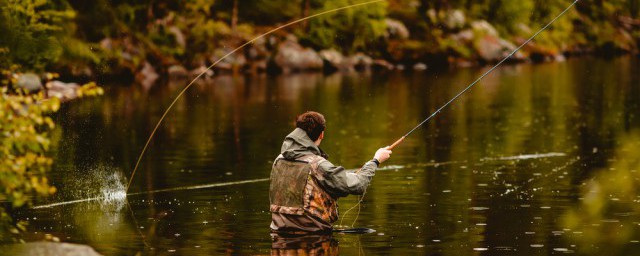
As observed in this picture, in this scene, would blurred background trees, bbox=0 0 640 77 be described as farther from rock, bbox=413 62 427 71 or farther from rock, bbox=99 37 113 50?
rock, bbox=413 62 427 71

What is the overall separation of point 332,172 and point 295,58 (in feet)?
198

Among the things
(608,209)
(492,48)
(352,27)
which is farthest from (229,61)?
(608,209)

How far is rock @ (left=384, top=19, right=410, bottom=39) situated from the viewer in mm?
83250

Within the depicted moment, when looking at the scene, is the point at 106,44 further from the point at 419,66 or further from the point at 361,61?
the point at 419,66

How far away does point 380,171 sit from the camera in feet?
70.5

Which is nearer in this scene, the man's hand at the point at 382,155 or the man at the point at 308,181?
the man at the point at 308,181

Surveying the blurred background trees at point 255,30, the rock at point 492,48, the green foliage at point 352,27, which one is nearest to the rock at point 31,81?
the blurred background trees at point 255,30

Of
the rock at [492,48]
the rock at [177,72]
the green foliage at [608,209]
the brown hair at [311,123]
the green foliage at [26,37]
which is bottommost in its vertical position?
the green foliage at [608,209]

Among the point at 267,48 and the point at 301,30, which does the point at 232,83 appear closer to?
the point at 267,48

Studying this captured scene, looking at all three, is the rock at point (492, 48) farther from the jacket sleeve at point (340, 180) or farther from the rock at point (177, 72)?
the jacket sleeve at point (340, 180)

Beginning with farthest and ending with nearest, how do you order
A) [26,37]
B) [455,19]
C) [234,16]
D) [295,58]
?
[455,19], [234,16], [295,58], [26,37]

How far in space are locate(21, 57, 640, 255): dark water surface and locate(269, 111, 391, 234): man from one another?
0.42m

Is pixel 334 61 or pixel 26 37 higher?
pixel 334 61

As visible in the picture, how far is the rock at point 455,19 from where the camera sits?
90062mm
